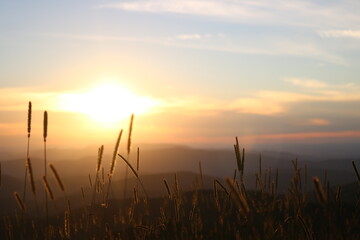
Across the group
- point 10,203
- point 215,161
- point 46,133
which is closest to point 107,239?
point 46,133

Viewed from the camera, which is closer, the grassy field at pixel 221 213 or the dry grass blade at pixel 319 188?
the dry grass blade at pixel 319 188

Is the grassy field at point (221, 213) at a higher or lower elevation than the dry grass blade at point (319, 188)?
lower

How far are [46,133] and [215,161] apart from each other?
193 metres

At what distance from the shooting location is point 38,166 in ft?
407

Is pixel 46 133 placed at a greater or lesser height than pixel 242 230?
greater

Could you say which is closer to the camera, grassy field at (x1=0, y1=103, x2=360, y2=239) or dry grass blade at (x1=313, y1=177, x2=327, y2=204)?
dry grass blade at (x1=313, y1=177, x2=327, y2=204)

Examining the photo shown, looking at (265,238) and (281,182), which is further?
(281,182)

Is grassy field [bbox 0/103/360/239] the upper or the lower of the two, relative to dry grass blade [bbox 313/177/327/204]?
lower

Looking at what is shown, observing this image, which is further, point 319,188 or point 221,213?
point 221,213

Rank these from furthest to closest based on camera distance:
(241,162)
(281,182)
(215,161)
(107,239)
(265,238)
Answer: (215,161) < (281,182) < (107,239) < (265,238) < (241,162)

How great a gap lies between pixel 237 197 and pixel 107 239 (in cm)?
220

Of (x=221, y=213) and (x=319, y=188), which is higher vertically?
(x=319, y=188)

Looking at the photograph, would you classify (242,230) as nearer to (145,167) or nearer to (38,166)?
(38,166)

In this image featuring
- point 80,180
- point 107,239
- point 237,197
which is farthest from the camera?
point 80,180
